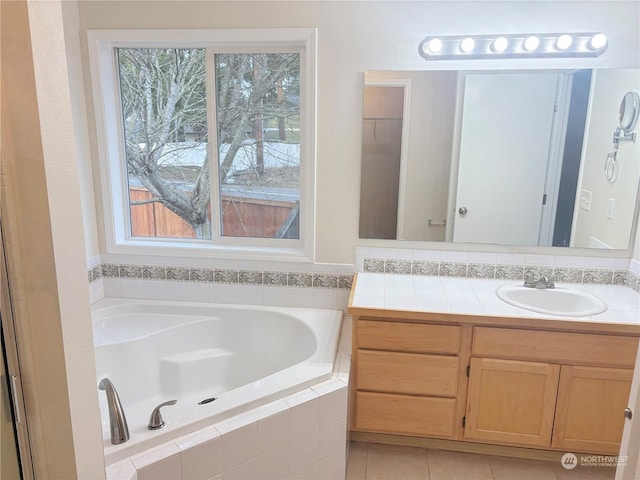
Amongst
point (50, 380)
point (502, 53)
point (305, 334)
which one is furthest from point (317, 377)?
point (502, 53)

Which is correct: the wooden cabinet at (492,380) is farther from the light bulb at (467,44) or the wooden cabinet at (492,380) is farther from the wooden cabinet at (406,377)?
the light bulb at (467,44)

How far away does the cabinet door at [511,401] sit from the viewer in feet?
6.46

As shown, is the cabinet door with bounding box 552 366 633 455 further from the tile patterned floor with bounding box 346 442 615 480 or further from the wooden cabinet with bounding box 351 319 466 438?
the wooden cabinet with bounding box 351 319 466 438

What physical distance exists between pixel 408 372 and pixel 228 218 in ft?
4.49

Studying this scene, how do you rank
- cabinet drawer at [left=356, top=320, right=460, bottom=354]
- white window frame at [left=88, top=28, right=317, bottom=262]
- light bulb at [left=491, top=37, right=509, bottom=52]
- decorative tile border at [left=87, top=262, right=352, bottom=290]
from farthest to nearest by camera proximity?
decorative tile border at [left=87, top=262, right=352, bottom=290] → white window frame at [left=88, top=28, right=317, bottom=262] → light bulb at [left=491, top=37, right=509, bottom=52] → cabinet drawer at [left=356, top=320, right=460, bottom=354]

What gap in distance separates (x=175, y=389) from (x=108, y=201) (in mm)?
1143

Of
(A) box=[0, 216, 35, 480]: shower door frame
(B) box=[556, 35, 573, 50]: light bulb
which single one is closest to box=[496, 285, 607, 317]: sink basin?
(B) box=[556, 35, 573, 50]: light bulb

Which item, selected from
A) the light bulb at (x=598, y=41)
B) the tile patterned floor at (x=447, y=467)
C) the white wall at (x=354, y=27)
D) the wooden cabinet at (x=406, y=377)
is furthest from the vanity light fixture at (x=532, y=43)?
Result: the tile patterned floor at (x=447, y=467)

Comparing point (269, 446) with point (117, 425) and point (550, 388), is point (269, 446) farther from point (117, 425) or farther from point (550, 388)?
point (550, 388)

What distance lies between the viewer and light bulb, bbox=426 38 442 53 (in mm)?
2166

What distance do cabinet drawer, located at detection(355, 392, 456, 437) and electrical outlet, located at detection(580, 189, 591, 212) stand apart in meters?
1.22

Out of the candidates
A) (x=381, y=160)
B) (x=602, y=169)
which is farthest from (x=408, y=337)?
(x=602, y=169)

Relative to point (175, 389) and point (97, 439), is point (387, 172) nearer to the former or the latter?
point (175, 389)

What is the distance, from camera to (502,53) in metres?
2.15
